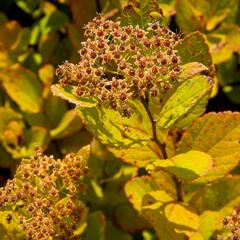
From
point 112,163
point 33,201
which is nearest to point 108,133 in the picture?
point 33,201

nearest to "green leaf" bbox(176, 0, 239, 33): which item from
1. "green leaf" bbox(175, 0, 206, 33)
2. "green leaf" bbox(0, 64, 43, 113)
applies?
"green leaf" bbox(175, 0, 206, 33)

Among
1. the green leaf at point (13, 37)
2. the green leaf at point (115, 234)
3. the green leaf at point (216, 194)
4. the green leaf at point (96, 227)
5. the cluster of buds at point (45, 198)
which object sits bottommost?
the green leaf at point (115, 234)

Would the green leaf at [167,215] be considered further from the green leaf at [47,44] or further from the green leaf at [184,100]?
the green leaf at [47,44]

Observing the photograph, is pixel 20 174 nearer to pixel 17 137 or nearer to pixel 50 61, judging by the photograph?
pixel 17 137

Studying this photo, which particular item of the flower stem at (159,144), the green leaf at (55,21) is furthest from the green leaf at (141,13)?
the green leaf at (55,21)

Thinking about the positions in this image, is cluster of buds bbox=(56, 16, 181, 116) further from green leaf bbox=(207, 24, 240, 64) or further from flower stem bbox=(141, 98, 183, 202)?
green leaf bbox=(207, 24, 240, 64)
